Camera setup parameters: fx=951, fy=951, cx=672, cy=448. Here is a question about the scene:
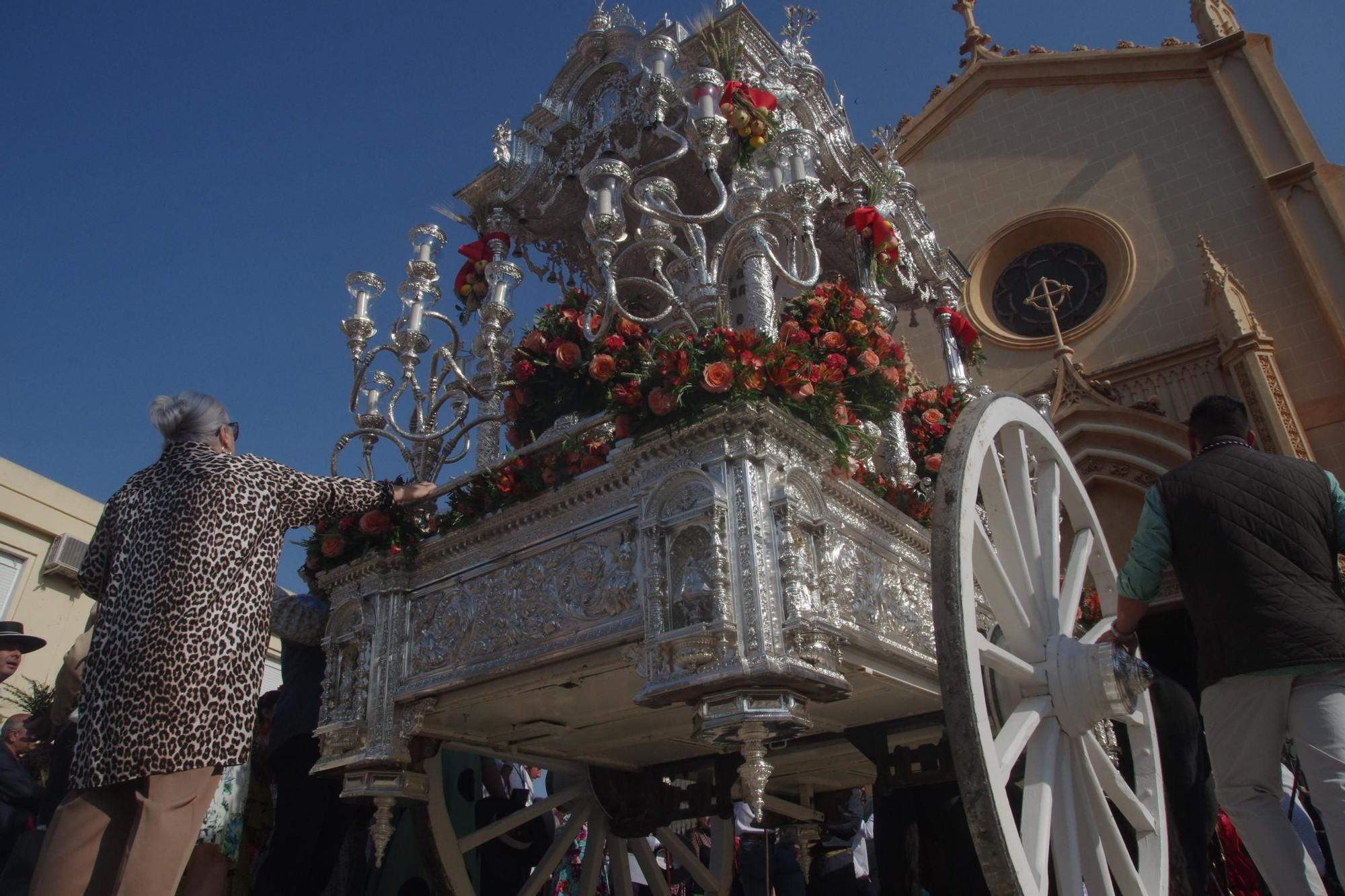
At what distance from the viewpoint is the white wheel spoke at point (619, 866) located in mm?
5680

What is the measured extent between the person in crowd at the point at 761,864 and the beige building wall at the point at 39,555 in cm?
793

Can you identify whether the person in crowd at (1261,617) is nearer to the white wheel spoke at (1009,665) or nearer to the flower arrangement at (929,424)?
the white wheel spoke at (1009,665)

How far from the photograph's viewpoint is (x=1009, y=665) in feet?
10.0

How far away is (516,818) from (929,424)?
10.8ft

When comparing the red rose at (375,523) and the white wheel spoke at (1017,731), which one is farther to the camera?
the red rose at (375,523)

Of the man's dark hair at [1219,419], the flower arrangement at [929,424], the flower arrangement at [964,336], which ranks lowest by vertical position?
the man's dark hair at [1219,419]

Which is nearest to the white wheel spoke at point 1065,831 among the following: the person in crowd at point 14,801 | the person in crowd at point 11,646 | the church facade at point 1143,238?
the person in crowd at point 14,801

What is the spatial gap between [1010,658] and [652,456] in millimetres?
1545

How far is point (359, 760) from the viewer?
4.29 metres

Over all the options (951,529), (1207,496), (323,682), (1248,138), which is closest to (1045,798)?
(951,529)

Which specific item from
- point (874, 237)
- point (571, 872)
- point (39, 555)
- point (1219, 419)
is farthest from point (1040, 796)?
point (39, 555)

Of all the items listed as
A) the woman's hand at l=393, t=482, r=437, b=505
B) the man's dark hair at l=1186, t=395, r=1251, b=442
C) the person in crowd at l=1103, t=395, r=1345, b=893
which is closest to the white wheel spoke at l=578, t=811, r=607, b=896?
the woman's hand at l=393, t=482, r=437, b=505

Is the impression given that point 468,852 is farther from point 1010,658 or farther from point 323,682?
point 1010,658

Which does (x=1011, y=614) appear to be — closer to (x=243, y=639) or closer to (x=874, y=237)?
(x=243, y=639)
